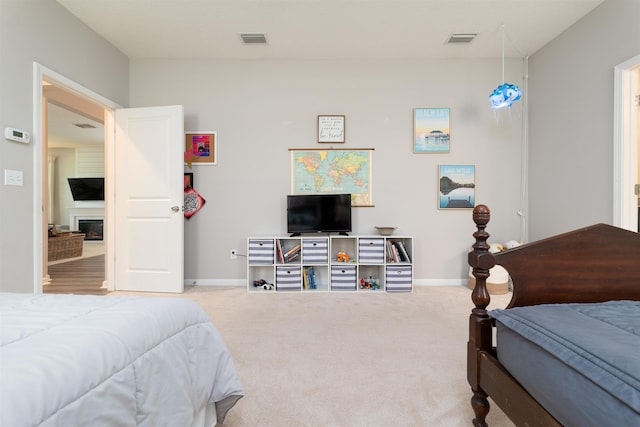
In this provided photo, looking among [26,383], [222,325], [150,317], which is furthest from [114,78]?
[26,383]

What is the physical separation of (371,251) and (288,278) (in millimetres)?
964

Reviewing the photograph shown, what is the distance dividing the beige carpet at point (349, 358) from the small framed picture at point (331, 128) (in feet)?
5.96

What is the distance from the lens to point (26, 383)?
60 cm

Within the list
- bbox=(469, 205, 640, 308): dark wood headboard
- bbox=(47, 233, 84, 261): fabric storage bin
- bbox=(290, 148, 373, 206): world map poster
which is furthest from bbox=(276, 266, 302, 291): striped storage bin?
bbox=(47, 233, 84, 261): fabric storage bin

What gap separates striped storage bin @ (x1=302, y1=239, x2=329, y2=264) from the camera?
3.61m

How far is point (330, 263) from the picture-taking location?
3.60 metres

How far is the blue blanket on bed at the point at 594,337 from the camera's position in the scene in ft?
2.35

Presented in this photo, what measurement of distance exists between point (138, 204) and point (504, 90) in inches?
158

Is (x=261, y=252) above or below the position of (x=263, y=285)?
above

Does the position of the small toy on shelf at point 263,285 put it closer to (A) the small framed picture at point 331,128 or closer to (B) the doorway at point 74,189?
(A) the small framed picture at point 331,128

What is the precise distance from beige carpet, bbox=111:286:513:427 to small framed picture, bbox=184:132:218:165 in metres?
1.60

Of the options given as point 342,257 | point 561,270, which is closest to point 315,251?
point 342,257

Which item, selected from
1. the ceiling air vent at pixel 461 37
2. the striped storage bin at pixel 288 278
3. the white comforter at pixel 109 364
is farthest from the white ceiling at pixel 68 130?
the white comforter at pixel 109 364

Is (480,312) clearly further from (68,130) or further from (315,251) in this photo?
(68,130)
